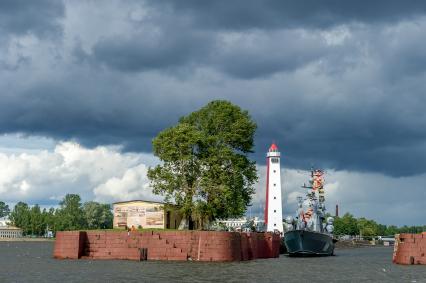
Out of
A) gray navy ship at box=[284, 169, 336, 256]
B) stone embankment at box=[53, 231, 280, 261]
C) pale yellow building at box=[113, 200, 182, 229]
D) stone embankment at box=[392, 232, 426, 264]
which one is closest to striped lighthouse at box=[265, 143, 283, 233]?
gray navy ship at box=[284, 169, 336, 256]

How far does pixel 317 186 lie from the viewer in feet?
421

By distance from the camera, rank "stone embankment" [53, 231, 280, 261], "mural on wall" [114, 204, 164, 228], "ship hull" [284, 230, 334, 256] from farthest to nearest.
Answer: "ship hull" [284, 230, 334, 256] → "mural on wall" [114, 204, 164, 228] → "stone embankment" [53, 231, 280, 261]

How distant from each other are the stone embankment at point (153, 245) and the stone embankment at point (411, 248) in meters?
17.0

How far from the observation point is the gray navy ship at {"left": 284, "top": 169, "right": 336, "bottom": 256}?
3969 inches

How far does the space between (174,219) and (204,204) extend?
14.4 m

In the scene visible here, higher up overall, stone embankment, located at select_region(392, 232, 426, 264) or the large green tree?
the large green tree

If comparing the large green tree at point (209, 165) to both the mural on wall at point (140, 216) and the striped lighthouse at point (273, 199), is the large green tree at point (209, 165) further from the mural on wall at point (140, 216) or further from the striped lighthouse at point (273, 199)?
the striped lighthouse at point (273, 199)

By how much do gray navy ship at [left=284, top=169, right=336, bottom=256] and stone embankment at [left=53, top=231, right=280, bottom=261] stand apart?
2441 centimetres

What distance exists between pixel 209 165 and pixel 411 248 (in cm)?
2912

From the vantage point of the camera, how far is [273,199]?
140 m

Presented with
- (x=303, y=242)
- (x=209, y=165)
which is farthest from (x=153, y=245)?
(x=303, y=242)

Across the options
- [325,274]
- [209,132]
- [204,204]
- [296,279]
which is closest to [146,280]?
[296,279]

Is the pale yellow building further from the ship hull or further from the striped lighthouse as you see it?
the striped lighthouse

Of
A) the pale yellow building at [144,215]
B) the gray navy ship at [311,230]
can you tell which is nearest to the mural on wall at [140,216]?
the pale yellow building at [144,215]
